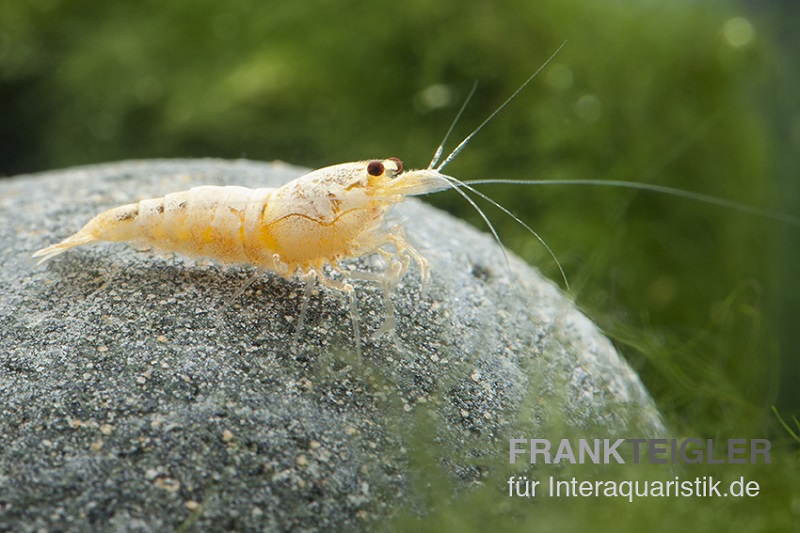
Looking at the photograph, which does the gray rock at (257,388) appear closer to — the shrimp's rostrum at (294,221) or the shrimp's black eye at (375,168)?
the shrimp's rostrum at (294,221)

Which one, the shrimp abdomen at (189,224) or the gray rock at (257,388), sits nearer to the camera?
the gray rock at (257,388)

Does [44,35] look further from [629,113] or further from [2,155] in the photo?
[629,113]

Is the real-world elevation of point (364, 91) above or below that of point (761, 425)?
above

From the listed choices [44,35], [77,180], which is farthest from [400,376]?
[44,35]

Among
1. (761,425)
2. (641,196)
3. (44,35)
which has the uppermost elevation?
(44,35)

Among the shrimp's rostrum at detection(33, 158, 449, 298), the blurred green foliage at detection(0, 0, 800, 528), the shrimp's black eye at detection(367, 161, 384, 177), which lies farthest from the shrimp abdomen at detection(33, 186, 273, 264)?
the blurred green foliage at detection(0, 0, 800, 528)

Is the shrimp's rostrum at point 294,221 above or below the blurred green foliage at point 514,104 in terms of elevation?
below

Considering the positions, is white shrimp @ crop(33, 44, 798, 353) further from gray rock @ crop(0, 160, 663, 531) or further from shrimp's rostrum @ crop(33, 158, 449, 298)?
gray rock @ crop(0, 160, 663, 531)

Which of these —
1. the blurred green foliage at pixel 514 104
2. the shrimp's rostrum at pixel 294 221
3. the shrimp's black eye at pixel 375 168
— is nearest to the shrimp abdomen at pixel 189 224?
the shrimp's rostrum at pixel 294 221
